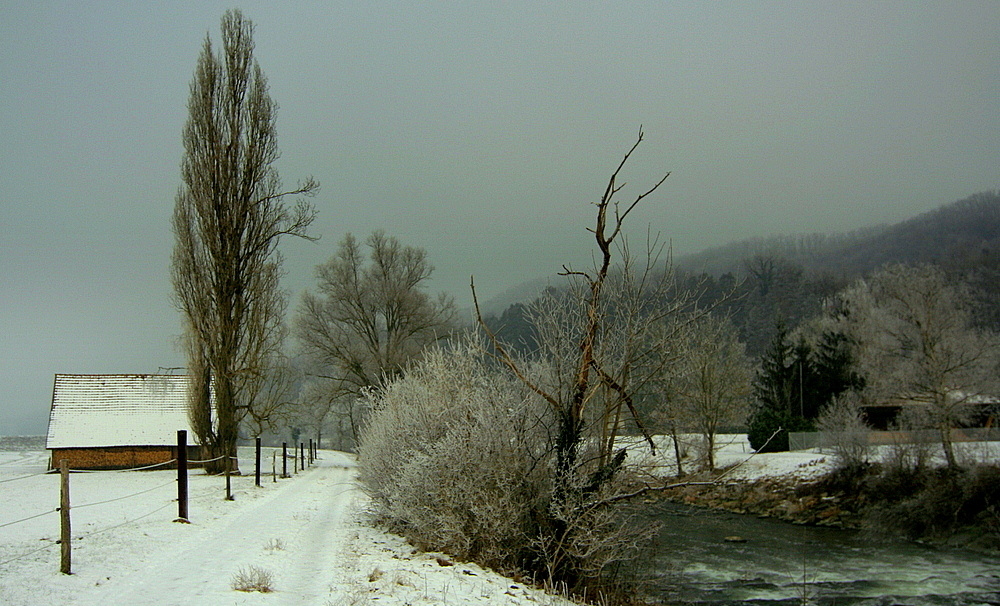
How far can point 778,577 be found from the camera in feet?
49.7

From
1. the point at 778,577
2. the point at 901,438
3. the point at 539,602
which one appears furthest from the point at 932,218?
the point at 539,602

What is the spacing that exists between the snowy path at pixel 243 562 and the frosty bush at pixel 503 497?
1.48m

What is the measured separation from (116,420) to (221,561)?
2309 cm

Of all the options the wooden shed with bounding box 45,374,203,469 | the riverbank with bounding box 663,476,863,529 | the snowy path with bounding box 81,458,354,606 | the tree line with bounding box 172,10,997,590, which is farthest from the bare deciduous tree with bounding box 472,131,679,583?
the wooden shed with bounding box 45,374,203,469

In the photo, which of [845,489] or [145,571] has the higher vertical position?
[145,571]

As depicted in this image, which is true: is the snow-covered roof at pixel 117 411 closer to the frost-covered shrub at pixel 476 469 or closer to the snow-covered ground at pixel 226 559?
the snow-covered ground at pixel 226 559

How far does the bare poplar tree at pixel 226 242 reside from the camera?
24312 mm

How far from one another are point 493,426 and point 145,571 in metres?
4.23

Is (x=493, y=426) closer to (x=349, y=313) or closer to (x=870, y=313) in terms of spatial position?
(x=349, y=313)

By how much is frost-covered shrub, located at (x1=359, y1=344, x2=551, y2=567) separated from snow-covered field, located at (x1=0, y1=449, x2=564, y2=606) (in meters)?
0.47

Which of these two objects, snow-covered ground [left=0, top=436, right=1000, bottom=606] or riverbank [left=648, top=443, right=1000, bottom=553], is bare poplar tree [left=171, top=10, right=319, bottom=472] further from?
riverbank [left=648, top=443, right=1000, bottom=553]

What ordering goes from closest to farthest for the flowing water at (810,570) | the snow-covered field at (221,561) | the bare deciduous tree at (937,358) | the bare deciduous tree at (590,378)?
the snow-covered field at (221,561), the bare deciduous tree at (590,378), the flowing water at (810,570), the bare deciduous tree at (937,358)

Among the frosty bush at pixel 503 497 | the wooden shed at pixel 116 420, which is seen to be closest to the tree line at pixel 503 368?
the frosty bush at pixel 503 497

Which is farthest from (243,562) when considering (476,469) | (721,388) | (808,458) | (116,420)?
(721,388)
